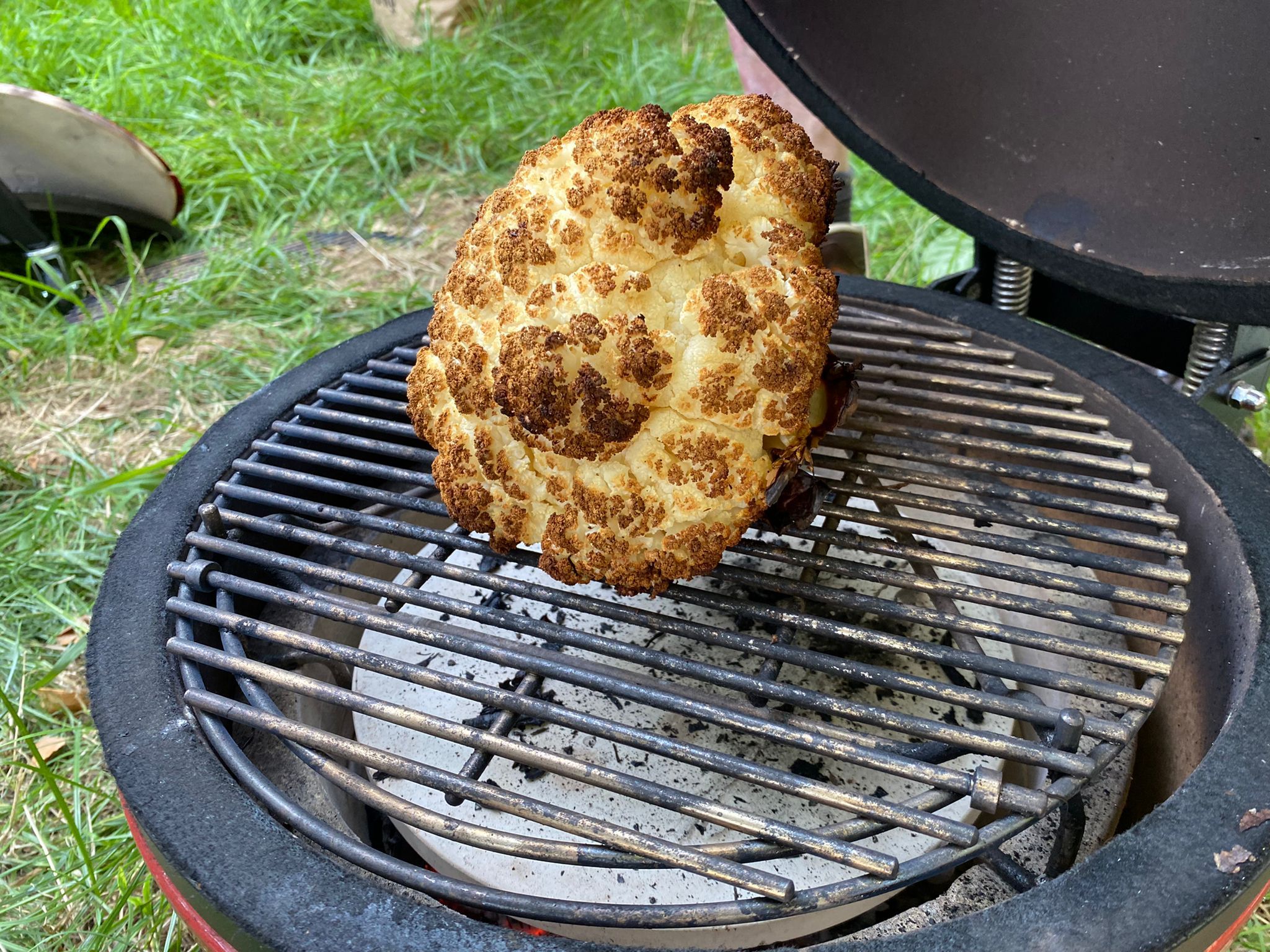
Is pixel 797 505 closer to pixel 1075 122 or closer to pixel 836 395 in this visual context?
pixel 836 395

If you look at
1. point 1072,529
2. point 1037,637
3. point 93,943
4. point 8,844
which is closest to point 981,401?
point 1072,529

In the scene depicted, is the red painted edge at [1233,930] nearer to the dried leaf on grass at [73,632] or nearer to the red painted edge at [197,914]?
the red painted edge at [197,914]

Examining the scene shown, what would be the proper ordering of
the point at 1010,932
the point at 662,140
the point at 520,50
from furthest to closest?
the point at 520,50 → the point at 662,140 → the point at 1010,932

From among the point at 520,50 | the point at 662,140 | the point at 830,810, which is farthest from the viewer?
the point at 520,50

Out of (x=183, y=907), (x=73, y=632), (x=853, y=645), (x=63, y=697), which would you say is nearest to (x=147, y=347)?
(x=73, y=632)

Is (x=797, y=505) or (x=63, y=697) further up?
Answer: (x=797, y=505)

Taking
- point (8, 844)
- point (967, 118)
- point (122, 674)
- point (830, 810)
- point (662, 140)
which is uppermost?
point (662, 140)

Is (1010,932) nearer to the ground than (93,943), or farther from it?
farther from it

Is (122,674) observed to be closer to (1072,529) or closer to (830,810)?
(830,810)
